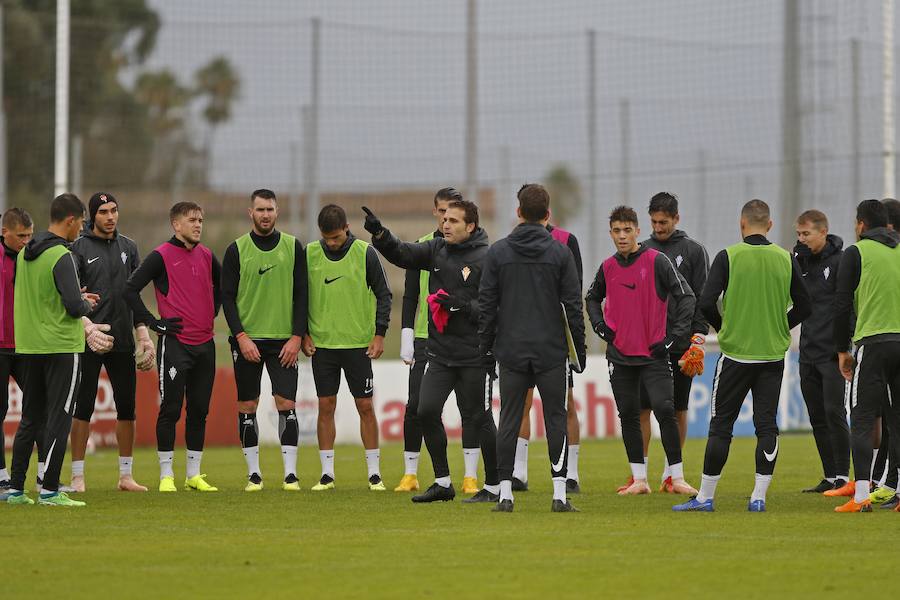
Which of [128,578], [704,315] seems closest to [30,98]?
[704,315]

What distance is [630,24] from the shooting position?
24.4 meters

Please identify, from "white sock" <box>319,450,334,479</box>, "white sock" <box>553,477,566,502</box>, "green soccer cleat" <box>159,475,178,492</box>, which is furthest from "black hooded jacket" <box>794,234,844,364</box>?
"green soccer cleat" <box>159,475,178,492</box>

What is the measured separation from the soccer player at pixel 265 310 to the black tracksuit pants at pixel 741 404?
3.92m

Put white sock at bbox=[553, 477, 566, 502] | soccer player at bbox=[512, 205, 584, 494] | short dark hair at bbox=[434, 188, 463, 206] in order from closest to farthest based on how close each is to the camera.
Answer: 1. white sock at bbox=[553, 477, 566, 502]
2. short dark hair at bbox=[434, 188, 463, 206]
3. soccer player at bbox=[512, 205, 584, 494]

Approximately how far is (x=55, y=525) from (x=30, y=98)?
16.9 m

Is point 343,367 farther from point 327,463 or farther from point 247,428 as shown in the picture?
point 247,428

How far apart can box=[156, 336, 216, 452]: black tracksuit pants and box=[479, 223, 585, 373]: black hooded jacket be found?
3256mm

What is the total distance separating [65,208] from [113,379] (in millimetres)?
2264

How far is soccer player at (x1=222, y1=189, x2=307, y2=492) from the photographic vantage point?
12859 mm

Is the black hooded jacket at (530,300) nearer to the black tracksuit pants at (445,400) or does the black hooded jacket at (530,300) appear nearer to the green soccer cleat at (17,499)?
the black tracksuit pants at (445,400)

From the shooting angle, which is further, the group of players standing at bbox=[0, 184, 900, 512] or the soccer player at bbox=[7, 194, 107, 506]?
the soccer player at bbox=[7, 194, 107, 506]

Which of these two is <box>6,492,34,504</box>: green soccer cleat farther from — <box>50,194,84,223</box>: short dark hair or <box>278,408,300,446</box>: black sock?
<box>278,408,300,446</box>: black sock

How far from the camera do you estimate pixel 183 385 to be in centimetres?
1266

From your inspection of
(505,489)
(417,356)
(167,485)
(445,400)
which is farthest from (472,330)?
(167,485)
